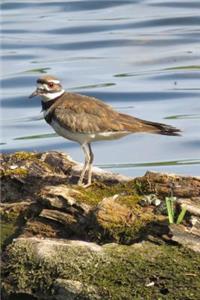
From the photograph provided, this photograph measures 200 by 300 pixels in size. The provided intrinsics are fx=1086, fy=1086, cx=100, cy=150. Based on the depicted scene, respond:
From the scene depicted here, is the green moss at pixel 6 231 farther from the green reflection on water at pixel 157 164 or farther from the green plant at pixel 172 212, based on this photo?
the green reflection on water at pixel 157 164

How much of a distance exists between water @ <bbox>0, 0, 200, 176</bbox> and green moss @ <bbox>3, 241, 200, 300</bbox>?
5.06 metres

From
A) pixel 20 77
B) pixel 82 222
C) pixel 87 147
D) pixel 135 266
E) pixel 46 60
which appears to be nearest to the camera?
pixel 135 266

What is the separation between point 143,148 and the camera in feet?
40.4

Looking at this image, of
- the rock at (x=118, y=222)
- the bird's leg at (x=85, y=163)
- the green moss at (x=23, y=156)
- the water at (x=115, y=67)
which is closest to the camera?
the rock at (x=118, y=222)

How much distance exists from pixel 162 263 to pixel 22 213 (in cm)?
116

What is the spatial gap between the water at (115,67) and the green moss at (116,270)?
5.06 meters

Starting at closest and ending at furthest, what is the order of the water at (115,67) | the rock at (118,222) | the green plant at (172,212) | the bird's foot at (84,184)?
the green plant at (172,212), the rock at (118,222), the bird's foot at (84,184), the water at (115,67)

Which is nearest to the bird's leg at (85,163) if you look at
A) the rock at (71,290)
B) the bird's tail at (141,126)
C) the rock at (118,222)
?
the bird's tail at (141,126)

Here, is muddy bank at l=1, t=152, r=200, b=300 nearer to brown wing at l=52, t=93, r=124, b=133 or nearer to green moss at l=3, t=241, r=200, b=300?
green moss at l=3, t=241, r=200, b=300

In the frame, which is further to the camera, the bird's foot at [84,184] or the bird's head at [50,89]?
the bird's head at [50,89]

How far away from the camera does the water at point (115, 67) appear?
12.3m

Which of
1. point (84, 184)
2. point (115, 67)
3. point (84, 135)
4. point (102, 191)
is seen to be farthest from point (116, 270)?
point (115, 67)

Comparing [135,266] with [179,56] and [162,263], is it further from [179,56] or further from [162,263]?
[179,56]

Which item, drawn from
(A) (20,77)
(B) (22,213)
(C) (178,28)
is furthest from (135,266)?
(C) (178,28)
